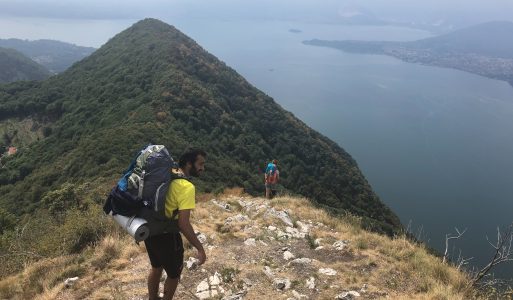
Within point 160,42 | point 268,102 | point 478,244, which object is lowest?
point 478,244

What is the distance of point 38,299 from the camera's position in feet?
15.7

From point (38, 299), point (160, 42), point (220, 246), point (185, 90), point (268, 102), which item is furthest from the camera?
point (160, 42)

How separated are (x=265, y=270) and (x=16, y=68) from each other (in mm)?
172967

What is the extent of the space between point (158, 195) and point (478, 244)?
6430 cm

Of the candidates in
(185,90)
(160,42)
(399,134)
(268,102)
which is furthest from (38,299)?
(399,134)

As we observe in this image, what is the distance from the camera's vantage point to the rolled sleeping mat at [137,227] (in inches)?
137

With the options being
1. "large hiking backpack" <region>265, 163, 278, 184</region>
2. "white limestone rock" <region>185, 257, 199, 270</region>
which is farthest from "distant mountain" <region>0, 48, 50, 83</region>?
"white limestone rock" <region>185, 257, 199, 270</region>

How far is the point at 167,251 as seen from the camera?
3.82 m

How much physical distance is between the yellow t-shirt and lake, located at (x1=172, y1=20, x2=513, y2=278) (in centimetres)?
4014

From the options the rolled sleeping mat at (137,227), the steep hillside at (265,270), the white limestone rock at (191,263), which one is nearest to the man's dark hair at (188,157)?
the rolled sleeping mat at (137,227)

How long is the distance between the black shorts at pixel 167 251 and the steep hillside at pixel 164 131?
18024 millimetres

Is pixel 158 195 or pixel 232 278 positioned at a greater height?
pixel 158 195

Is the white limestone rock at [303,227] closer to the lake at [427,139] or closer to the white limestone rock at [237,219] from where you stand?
the white limestone rock at [237,219]

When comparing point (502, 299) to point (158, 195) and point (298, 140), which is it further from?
point (298, 140)
